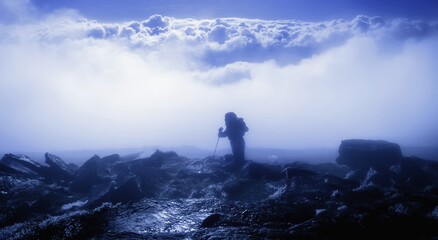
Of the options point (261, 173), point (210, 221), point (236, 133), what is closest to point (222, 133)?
point (236, 133)

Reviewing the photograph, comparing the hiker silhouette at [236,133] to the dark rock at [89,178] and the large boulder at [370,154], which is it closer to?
the dark rock at [89,178]

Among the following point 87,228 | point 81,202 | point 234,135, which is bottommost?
point 81,202

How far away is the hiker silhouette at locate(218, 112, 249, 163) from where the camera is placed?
83.3 ft

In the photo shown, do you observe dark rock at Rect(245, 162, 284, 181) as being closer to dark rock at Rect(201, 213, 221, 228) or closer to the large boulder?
dark rock at Rect(201, 213, 221, 228)

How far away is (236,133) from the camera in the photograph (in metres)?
25.5

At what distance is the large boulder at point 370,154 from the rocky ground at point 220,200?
10 cm

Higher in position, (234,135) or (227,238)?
(234,135)

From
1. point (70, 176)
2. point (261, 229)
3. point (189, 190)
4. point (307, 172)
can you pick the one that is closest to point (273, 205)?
point (261, 229)

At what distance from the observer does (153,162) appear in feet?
84.2

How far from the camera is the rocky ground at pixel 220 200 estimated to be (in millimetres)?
9289

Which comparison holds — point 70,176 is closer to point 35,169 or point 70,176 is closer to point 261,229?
point 35,169

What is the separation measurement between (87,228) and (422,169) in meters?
27.0

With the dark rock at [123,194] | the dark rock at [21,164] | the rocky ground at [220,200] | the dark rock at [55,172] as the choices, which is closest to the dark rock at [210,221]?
the rocky ground at [220,200]

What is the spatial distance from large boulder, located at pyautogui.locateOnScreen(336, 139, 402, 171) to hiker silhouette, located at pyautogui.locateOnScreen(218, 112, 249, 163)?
12740mm
